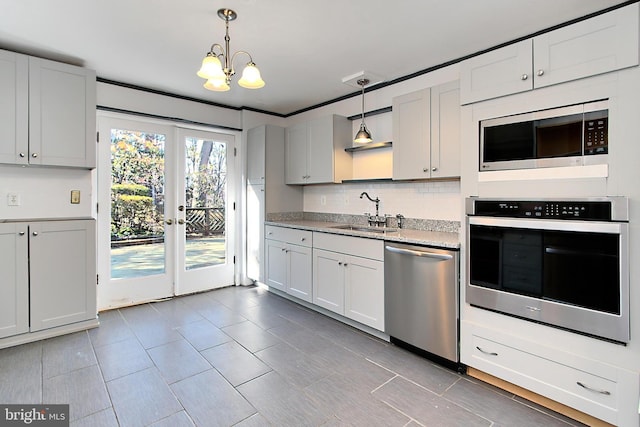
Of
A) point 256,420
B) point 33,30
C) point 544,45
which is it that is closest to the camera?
point 256,420

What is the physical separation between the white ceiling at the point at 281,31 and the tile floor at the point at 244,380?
2484 millimetres

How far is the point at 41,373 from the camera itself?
2.31 m

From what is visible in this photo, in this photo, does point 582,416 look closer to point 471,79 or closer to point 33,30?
point 471,79

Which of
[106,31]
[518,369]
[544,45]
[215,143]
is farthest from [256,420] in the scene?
[215,143]

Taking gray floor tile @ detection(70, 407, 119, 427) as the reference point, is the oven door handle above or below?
above

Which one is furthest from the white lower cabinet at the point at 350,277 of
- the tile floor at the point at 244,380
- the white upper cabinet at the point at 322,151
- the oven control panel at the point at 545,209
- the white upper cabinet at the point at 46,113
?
the white upper cabinet at the point at 46,113

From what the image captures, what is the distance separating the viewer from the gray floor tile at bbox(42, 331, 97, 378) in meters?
2.38

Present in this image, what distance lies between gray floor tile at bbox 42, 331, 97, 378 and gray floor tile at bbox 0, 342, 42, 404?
0.15 feet

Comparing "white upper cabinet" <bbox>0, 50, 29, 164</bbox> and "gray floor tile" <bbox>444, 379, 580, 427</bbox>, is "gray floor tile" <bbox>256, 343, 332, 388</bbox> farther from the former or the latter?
"white upper cabinet" <bbox>0, 50, 29, 164</bbox>

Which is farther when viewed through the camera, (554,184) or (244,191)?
(244,191)

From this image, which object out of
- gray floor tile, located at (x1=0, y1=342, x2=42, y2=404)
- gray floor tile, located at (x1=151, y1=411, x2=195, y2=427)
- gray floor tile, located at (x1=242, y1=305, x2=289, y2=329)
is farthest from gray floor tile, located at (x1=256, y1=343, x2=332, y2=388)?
gray floor tile, located at (x1=0, y1=342, x2=42, y2=404)

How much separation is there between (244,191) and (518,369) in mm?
3647

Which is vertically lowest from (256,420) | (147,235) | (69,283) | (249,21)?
(256,420)

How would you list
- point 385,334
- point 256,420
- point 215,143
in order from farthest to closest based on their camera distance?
point 215,143, point 385,334, point 256,420
